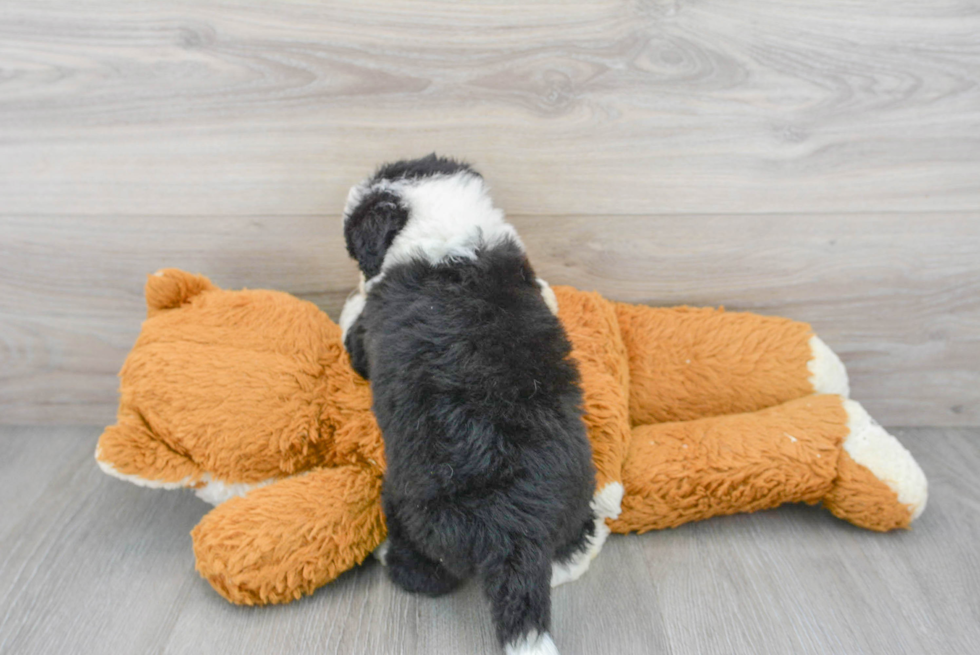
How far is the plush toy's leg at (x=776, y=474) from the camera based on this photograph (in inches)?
35.2

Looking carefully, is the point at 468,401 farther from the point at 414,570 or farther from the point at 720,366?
the point at 720,366

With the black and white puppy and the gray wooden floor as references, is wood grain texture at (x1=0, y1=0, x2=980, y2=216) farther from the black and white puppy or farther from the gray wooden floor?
the gray wooden floor

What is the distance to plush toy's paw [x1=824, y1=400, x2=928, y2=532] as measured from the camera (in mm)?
891

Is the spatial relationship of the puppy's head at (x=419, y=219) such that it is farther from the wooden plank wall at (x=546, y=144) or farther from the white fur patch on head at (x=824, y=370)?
the white fur patch on head at (x=824, y=370)

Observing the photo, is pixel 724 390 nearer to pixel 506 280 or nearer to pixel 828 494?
pixel 828 494

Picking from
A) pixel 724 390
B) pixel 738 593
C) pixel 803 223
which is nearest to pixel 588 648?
pixel 738 593

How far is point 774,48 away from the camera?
0.96 m

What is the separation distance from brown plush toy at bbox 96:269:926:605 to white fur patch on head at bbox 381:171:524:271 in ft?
0.64

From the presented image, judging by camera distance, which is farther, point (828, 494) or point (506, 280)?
point (828, 494)

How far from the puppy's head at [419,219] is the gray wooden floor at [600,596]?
41 cm

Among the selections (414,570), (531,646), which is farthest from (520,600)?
(414,570)

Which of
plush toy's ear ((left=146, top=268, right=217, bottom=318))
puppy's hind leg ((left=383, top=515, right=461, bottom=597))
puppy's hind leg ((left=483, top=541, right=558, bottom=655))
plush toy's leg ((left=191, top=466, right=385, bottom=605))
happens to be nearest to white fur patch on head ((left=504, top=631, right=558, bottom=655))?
puppy's hind leg ((left=483, top=541, right=558, bottom=655))

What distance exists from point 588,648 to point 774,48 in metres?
0.83

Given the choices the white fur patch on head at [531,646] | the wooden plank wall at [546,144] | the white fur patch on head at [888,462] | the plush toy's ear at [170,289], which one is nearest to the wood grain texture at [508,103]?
the wooden plank wall at [546,144]
